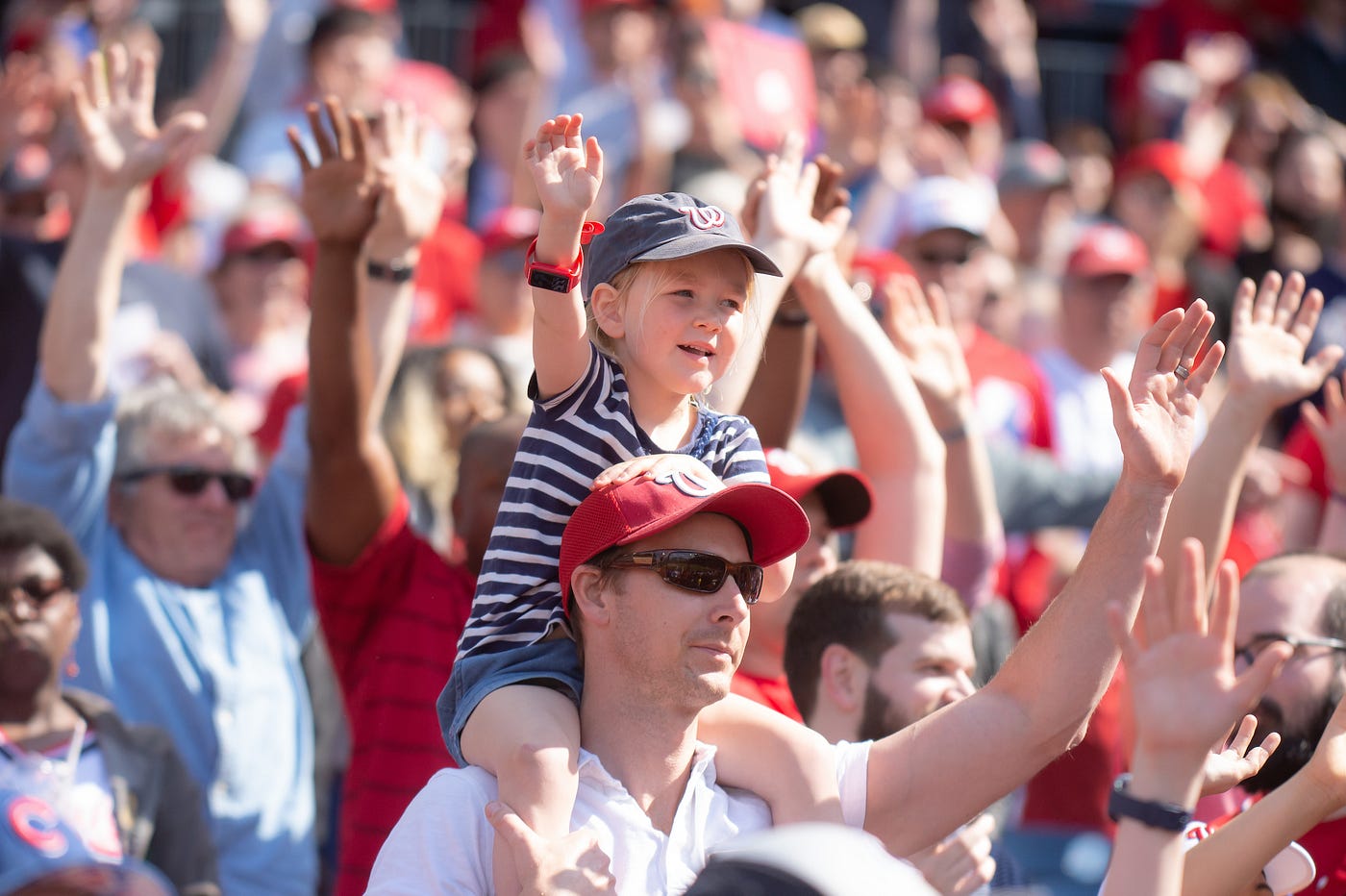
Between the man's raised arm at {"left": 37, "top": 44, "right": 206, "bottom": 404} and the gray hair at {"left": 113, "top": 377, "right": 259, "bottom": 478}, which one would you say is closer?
the man's raised arm at {"left": 37, "top": 44, "right": 206, "bottom": 404}

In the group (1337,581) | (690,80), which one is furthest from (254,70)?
(1337,581)

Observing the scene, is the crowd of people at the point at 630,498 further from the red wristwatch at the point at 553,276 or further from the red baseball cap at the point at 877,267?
the red baseball cap at the point at 877,267

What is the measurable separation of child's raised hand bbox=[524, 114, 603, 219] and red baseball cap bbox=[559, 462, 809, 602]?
1.56 ft

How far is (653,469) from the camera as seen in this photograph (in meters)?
2.94

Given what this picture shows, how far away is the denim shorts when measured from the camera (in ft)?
9.87

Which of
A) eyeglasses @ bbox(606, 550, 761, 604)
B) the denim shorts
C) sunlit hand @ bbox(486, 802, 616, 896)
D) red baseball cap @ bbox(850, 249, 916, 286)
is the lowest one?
sunlit hand @ bbox(486, 802, 616, 896)

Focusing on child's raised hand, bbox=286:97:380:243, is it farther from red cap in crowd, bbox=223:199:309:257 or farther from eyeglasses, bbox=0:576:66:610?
red cap in crowd, bbox=223:199:309:257

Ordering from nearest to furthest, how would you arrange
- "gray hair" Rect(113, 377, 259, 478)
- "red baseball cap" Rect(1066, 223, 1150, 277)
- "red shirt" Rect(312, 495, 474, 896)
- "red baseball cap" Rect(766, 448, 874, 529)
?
"red baseball cap" Rect(766, 448, 874, 529)
"red shirt" Rect(312, 495, 474, 896)
"gray hair" Rect(113, 377, 259, 478)
"red baseball cap" Rect(1066, 223, 1150, 277)

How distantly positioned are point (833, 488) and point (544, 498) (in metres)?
1.10

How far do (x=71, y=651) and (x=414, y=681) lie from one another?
1.00m

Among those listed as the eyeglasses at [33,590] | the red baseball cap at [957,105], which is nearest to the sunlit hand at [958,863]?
the eyeglasses at [33,590]

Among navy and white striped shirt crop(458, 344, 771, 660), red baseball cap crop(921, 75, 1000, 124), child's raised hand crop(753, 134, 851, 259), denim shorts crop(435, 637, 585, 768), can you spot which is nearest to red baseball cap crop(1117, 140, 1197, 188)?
red baseball cap crop(921, 75, 1000, 124)

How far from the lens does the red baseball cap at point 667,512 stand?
287 centimetres

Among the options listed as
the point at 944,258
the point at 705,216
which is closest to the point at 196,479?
the point at 705,216
